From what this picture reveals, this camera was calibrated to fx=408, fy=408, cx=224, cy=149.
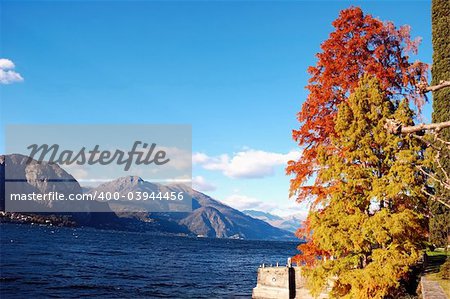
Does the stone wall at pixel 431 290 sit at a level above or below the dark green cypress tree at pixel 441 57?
below

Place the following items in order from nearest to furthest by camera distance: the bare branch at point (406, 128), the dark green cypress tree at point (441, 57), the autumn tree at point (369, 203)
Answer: the bare branch at point (406, 128) → the autumn tree at point (369, 203) → the dark green cypress tree at point (441, 57)

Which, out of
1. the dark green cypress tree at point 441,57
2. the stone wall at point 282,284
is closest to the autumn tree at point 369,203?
the stone wall at point 282,284

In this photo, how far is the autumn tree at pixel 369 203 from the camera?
1614 cm

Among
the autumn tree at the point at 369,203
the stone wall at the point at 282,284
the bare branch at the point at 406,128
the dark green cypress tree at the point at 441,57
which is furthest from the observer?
the stone wall at the point at 282,284

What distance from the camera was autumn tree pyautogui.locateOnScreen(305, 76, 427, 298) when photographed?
1614 centimetres

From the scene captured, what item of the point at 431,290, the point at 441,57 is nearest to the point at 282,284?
the point at 431,290

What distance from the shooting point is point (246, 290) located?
48750mm

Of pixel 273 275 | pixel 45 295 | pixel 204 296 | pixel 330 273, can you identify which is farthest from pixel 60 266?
pixel 330 273

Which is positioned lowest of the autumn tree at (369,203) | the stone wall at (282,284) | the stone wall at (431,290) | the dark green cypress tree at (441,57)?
the stone wall at (282,284)

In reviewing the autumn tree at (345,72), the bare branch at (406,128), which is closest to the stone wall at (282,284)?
the autumn tree at (345,72)

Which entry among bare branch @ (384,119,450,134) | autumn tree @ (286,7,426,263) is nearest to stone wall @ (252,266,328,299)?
autumn tree @ (286,7,426,263)

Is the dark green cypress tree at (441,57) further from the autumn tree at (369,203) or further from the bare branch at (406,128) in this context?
the bare branch at (406,128)

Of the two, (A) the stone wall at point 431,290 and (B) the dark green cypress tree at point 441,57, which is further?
(B) the dark green cypress tree at point 441,57

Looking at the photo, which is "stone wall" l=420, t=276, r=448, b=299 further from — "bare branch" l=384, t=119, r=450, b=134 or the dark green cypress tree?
Answer: "bare branch" l=384, t=119, r=450, b=134
